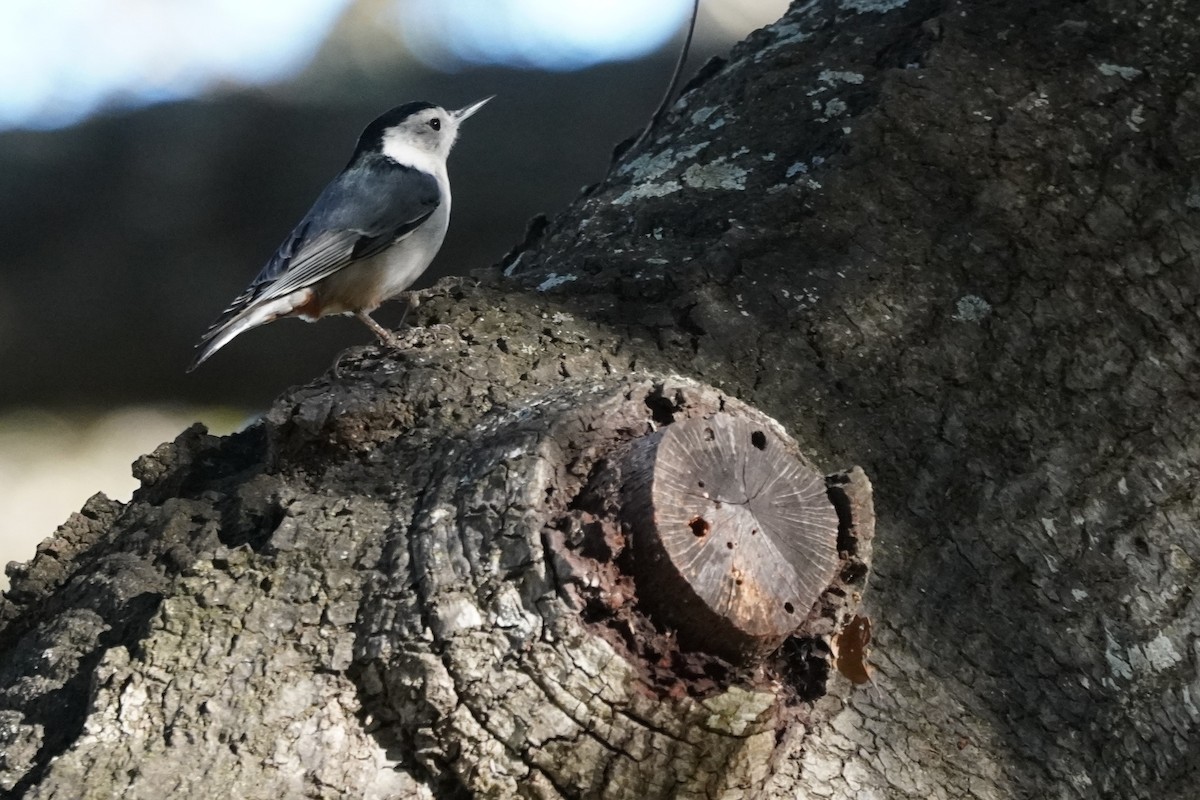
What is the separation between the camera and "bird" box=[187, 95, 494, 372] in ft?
8.70

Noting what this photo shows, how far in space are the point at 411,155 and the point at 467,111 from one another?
0.21 meters

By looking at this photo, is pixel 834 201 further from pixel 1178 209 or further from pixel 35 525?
pixel 35 525

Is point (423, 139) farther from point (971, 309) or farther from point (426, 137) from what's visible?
point (971, 309)

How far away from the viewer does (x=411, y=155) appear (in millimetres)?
3236

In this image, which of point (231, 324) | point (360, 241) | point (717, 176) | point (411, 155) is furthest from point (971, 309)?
point (411, 155)

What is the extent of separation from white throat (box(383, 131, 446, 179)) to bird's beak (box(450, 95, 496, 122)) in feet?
0.39

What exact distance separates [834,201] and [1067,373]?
0.42m

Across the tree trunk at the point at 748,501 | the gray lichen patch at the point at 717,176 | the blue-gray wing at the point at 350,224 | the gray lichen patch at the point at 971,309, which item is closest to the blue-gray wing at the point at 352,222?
the blue-gray wing at the point at 350,224

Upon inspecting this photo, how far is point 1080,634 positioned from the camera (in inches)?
55.2

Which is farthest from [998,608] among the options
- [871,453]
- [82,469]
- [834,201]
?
[82,469]

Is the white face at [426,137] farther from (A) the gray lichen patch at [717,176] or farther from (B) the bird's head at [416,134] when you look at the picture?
(A) the gray lichen patch at [717,176]

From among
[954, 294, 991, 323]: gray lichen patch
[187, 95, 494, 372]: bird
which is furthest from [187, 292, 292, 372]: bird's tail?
[954, 294, 991, 323]: gray lichen patch

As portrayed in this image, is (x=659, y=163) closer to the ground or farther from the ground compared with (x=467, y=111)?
farther from the ground

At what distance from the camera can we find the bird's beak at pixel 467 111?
3270 millimetres
